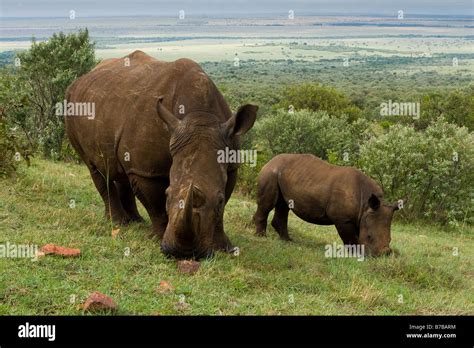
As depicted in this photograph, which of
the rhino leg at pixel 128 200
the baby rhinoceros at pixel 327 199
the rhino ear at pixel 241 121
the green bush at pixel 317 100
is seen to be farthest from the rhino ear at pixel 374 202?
the green bush at pixel 317 100

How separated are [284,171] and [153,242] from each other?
4772mm

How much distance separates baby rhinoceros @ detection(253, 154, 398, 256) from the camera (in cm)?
1117

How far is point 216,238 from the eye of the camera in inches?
342

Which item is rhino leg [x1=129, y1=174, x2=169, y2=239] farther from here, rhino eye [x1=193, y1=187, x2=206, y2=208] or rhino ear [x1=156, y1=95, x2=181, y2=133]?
rhino eye [x1=193, y1=187, x2=206, y2=208]

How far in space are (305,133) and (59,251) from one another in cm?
3724

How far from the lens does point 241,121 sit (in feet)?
26.5

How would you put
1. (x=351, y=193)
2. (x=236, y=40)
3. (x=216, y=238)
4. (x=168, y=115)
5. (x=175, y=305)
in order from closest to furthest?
(x=175, y=305) → (x=168, y=115) → (x=216, y=238) → (x=351, y=193) → (x=236, y=40)

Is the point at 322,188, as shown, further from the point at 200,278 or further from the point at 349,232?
the point at 200,278

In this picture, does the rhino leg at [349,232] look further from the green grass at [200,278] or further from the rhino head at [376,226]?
the green grass at [200,278]

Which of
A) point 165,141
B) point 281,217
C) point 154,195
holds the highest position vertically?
point 165,141

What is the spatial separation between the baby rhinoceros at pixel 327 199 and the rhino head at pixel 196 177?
4.12 meters

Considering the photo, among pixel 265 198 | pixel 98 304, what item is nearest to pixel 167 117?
pixel 98 304

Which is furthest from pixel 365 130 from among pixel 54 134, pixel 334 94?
pixel 54 134
